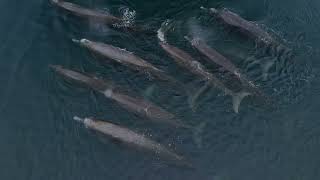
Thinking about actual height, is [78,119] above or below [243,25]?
below

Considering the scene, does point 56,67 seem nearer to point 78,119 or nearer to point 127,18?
point 78,119

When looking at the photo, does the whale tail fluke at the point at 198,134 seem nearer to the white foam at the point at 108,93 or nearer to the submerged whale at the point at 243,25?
the white foam at the point at 108,93

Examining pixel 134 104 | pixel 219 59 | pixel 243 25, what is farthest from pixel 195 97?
pixel 243 25

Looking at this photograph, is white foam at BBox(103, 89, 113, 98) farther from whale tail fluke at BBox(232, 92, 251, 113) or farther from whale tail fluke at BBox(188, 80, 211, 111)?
whale tail fluke at BBox(232, 92, 251, 113)

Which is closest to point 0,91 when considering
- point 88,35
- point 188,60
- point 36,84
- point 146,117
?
point 36,84

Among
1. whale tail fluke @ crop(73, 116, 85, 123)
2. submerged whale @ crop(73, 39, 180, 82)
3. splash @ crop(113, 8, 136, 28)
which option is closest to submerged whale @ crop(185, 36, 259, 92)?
submerged whale @ crop(73, 39, 180, 82)
